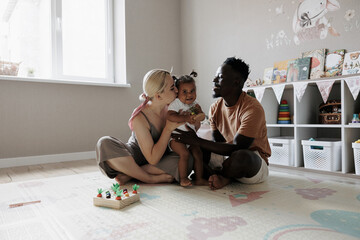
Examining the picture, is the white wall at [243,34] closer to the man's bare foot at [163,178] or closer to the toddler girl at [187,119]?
the toddler girl at [187,119]

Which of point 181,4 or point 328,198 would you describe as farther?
point 181,4

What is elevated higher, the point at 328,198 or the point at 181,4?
the point at 181,4

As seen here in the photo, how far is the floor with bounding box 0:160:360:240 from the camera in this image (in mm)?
906

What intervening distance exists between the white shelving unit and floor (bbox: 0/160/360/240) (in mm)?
359

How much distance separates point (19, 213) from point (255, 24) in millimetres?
2558

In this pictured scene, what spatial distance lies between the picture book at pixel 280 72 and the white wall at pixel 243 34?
0.07 meters

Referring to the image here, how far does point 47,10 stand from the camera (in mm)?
2895

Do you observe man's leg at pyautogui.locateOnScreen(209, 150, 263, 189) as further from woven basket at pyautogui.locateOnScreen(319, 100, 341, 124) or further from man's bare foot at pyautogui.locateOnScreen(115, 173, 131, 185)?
woven basket at pyautogui.locateOnScreen(319, 100, 341, 124)

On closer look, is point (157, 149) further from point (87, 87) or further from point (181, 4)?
point (181, 4)

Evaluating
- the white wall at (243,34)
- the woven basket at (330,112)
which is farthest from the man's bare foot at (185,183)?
the white wall at (243,34)

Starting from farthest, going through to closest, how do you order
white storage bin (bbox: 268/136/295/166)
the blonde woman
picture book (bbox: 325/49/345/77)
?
1. white storage bin (bbox: 268/136/295/166)
2. picture book (bbox: 325/49/345/77)
3. the blonde woman

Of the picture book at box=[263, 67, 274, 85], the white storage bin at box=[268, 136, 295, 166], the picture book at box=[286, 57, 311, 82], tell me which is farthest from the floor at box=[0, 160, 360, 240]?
the picture book at box=[263, 67, 274, 85]

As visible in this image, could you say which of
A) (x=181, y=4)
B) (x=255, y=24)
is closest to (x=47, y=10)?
(x=181, y=4)

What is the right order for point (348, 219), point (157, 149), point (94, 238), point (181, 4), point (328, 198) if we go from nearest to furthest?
1. point (94, 238)
2. point (348, 219)
3. point (328, 198)
4. point (157, 149)
5. point (181, 4)
